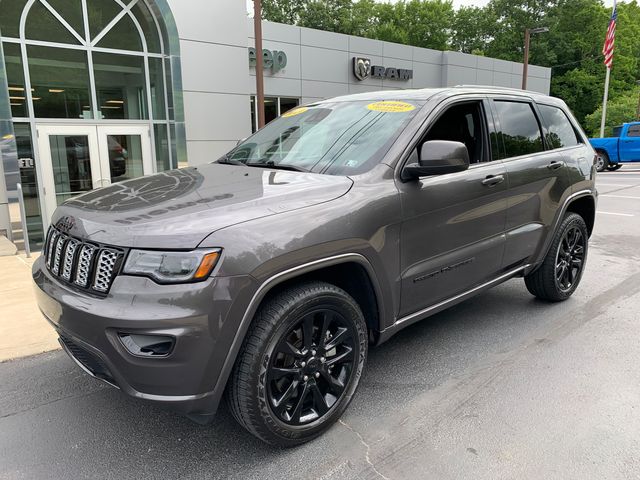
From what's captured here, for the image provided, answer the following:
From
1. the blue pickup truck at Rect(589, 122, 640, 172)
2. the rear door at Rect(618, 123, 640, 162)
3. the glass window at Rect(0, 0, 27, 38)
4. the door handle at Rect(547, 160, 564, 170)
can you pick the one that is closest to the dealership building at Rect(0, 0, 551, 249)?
the glass window at Rect(0, 0, 27, 38)

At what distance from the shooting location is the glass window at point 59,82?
9.36 m

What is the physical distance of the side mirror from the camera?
294 centimetres

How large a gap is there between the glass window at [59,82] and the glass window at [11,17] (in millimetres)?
345

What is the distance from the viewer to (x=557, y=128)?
4688mm

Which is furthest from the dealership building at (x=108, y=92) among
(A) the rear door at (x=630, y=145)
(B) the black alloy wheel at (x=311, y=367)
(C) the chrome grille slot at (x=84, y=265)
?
(A) the rear door at (x=630, y=145)

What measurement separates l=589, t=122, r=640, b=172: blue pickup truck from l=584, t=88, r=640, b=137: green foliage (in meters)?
20.6

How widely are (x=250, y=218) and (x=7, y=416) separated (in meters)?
2.12

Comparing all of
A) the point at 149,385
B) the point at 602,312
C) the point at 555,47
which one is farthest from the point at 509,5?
the point at 149,385

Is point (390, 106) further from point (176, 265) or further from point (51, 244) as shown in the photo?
point (51, 244)

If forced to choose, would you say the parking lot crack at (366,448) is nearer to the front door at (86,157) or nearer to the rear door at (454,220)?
the rear door at (454,220)

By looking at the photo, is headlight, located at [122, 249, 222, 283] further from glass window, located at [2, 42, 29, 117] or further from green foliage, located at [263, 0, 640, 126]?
green foliage, located at [263, 0, 640, 126]

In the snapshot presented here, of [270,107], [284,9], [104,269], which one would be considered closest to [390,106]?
[104,269]

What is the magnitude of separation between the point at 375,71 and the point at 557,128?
1613 cm

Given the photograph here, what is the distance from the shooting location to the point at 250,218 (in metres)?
2.40
